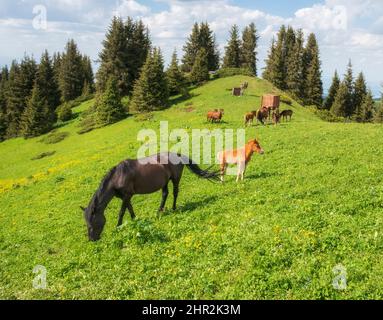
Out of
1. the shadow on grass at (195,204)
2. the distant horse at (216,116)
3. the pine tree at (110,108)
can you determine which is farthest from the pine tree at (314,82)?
the shadow on grass at (195,204)

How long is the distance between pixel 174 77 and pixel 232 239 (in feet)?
204

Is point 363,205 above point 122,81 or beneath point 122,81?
beneath

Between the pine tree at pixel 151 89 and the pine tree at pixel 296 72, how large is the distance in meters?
37.1

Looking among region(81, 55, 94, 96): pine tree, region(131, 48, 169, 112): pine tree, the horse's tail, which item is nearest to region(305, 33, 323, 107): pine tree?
region(131, 48, 169, 112): pine tree

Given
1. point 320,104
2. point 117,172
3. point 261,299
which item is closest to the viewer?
point 261,299

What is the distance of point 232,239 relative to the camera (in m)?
12.6

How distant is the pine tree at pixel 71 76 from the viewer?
103 metres

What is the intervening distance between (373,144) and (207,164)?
11.2 meters

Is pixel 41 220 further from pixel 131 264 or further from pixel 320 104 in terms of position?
pixel 320 104

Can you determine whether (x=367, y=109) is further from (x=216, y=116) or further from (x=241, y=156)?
(x=241, y=156)

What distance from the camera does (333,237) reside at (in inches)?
455

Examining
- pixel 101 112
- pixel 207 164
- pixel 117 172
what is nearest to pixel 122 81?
pixel 101 112

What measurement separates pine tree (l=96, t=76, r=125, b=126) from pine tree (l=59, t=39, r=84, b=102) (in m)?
41.7

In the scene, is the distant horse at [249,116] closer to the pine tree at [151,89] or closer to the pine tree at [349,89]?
the pine tree at [151,89]
